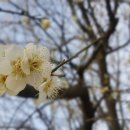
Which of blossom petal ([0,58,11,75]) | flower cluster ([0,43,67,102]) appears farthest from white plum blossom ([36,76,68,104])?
blossom petal ([0,58,11,75])

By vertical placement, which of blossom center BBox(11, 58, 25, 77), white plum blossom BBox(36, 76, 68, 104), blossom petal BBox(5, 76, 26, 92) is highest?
blossom center BBox(11, 58, 25, 77)

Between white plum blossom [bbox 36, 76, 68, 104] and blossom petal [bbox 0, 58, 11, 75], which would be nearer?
blossom petal [bbox 0, 58, 11, 75]

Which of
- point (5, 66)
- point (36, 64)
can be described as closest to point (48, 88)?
point (36, 64)

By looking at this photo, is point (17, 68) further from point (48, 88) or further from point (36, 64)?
point (48, 88)

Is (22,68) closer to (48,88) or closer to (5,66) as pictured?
(5,66)

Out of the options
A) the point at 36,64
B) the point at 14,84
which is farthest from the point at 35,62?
the point at 14,84

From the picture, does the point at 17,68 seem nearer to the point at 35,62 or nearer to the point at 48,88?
the point at 35,62

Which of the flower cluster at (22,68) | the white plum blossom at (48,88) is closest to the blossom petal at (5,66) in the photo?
the flower cluster at (22,68)

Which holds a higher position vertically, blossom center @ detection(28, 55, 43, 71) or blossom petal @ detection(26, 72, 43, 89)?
blossom center @ detection(28, 55, 43, 71)

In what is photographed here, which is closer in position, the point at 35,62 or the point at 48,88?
the point at 35,62

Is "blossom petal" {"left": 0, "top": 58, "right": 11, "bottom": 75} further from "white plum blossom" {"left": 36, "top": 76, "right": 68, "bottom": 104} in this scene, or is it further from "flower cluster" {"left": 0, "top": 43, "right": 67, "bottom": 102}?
"white plum blossom" {"left": 36, "top": 76, "right": 68, "bottom": 104}
